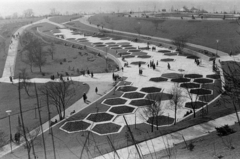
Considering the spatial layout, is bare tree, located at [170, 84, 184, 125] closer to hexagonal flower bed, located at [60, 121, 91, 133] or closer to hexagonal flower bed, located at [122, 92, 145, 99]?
hexagonal flower bed, located at [122, 92, 145, 99]

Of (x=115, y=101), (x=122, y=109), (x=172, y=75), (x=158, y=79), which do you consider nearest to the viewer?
(x=122, y=109)

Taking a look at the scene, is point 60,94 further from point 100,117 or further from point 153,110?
point 153,110

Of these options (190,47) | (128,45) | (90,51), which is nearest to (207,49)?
(190,47)

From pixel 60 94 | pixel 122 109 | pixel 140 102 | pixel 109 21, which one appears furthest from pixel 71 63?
pixel 109 21

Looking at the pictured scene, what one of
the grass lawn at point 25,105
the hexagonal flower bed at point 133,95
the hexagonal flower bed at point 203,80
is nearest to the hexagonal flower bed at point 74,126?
the grass lawn at point 25,105

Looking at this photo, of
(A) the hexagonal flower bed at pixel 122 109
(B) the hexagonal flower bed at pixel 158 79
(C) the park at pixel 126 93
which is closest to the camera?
(C) the park at pixel 126 93

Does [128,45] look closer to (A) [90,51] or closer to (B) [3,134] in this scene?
(A) [90,51]

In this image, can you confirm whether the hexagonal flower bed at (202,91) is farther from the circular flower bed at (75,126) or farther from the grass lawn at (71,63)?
the grass lawn at (71,63)

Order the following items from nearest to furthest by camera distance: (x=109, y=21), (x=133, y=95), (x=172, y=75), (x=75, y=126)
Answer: (x=75, y=126) < (x=133, y=95) < (x=172, y=75) < (x=109, y=21)
